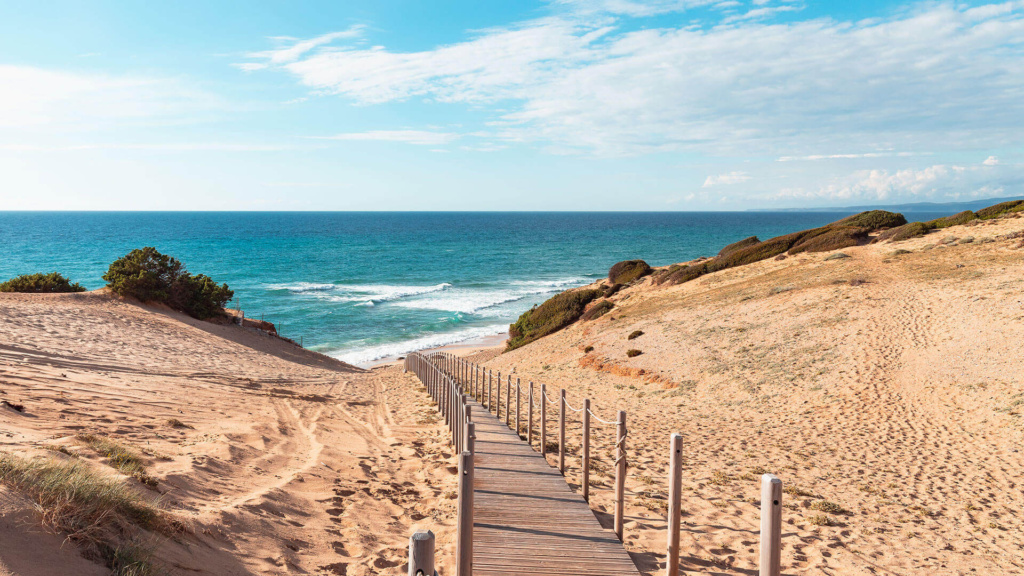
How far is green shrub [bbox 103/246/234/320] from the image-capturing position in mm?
26125

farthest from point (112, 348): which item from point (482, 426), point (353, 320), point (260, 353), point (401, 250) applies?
point (401, 250)

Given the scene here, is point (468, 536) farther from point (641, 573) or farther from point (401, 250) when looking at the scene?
point (401, 250)

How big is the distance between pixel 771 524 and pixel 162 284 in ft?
99.3

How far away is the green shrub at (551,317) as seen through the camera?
101 ft

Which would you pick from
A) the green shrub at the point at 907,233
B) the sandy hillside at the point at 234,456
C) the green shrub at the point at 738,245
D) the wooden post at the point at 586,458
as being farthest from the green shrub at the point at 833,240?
the wooden post at the point at 586,458

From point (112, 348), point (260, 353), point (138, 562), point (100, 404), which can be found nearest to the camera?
point (138, 562)

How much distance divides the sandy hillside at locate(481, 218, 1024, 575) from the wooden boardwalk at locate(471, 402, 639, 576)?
0.48 meters

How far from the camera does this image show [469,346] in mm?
35281

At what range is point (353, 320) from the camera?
4216 cm

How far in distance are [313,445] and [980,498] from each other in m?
9.97

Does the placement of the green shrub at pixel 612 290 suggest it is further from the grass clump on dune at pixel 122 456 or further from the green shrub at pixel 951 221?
the grass clump on dune at pixel 122 456

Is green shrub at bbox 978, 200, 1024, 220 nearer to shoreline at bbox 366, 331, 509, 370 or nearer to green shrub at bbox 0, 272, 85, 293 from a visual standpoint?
shoreline at bbox 366, 331, 509, 370

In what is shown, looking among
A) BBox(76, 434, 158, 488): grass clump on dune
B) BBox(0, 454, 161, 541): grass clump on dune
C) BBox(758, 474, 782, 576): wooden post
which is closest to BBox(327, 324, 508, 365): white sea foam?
BBox(76, 434, 158, 488): grass clump on dune

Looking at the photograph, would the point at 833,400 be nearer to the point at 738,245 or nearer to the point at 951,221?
the point at 738,245
